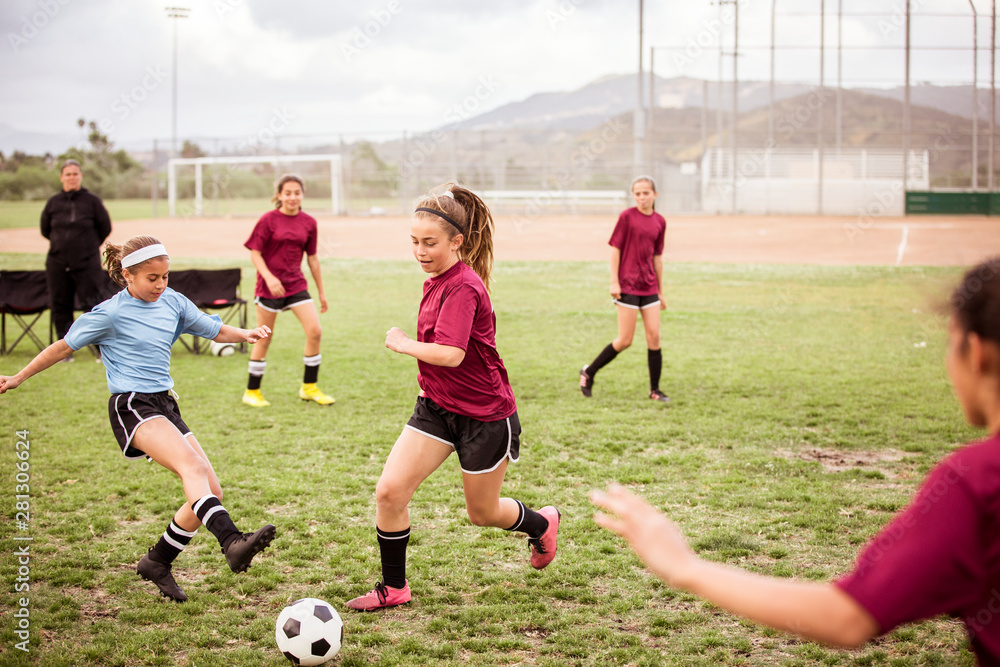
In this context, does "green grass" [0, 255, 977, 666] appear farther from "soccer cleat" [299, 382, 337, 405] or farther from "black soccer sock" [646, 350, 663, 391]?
"black soccer sock" [646, 350, 663, 391]

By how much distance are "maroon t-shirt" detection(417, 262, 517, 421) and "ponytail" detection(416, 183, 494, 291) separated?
5.6 inches

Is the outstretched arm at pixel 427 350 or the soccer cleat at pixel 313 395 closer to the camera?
the outstretched arm at pixel 427 350

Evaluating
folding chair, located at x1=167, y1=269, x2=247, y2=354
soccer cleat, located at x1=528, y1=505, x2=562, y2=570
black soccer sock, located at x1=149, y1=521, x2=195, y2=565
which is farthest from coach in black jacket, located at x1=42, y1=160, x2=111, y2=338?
soccer cleat, located at x1=528, y1=505, x2=562, y2=570

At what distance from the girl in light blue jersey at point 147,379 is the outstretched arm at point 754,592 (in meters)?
2.64

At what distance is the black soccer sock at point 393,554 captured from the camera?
3746 millimetres

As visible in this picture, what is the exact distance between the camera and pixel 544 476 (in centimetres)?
571

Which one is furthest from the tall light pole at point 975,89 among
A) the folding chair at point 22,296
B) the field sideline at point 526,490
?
the folding chair at point 22,296

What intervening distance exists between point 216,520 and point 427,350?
1.29 meters

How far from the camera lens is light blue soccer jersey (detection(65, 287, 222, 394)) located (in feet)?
12.7

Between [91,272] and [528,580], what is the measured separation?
7889 mm

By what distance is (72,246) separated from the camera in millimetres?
9562

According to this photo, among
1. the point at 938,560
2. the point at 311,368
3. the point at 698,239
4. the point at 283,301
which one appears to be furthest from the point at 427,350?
the point at 698,239

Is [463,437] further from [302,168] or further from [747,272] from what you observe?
[302,168]

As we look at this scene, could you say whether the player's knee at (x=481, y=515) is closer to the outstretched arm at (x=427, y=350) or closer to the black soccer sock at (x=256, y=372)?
the outstretched arm at (x=427, y=350)
